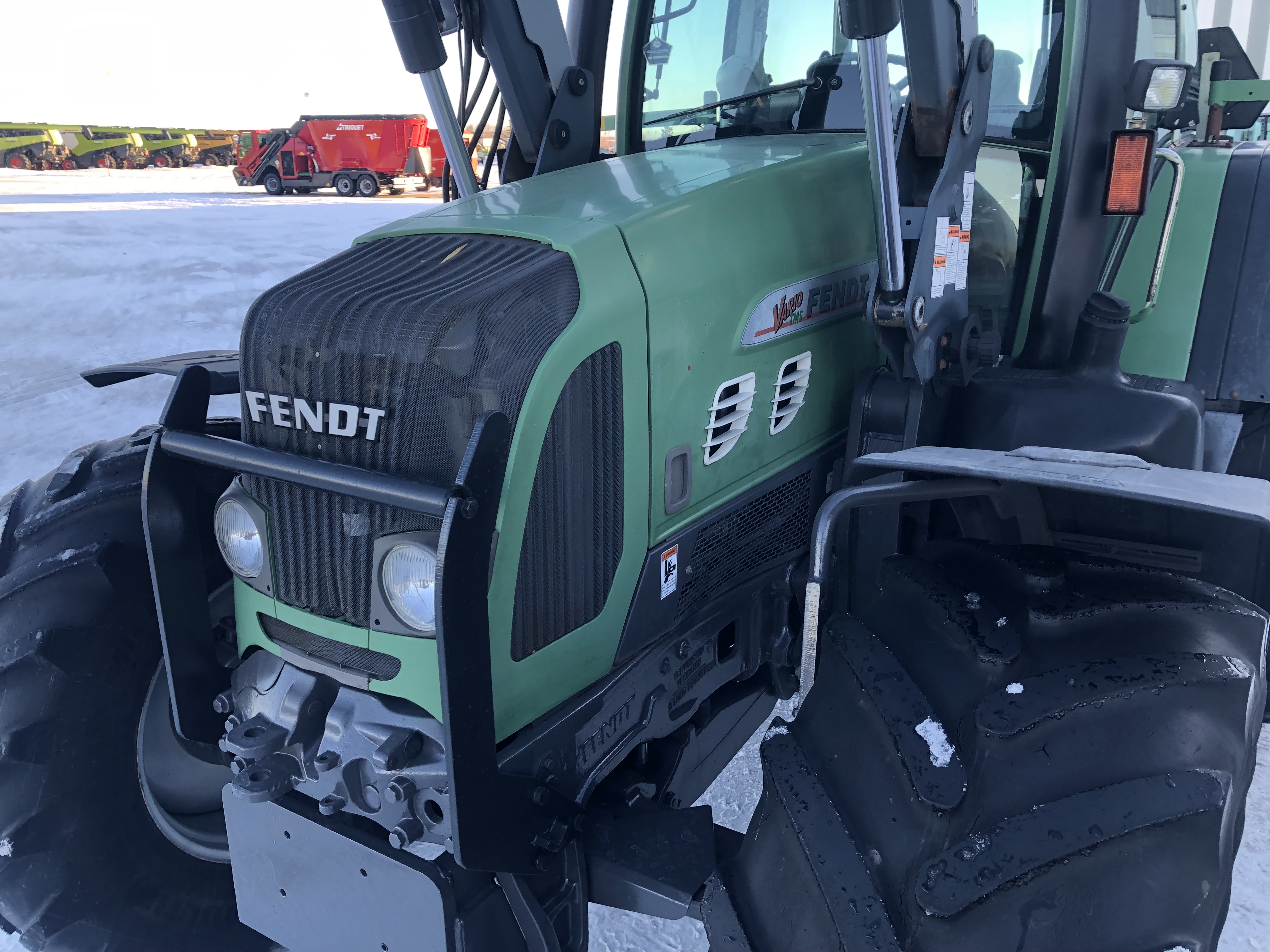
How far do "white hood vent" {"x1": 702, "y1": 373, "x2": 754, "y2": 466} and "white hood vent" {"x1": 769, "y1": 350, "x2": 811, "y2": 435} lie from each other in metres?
0.10

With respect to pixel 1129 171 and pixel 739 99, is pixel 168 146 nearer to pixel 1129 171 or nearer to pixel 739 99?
pixel 739 99

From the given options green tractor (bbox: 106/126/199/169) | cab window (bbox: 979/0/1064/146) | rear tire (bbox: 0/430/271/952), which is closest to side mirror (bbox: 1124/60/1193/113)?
cab window (bbox: 979/0/1064/146)

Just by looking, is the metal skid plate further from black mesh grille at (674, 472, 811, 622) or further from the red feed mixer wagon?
the red feed mixer wagon

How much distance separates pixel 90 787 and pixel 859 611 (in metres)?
1.59

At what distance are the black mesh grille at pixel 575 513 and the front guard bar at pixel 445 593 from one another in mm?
105

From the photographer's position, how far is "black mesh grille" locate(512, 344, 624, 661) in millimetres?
1513

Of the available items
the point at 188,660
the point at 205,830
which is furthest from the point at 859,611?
the point at 205,830

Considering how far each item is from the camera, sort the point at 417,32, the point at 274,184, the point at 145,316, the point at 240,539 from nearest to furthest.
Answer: the point at 240,539
the point at 417,32
the point at 145,316
the point at 274,184

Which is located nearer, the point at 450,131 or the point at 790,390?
the point at 790,390

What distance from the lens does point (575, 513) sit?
1574mm

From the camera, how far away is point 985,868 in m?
1.27

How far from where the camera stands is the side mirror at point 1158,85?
190 cm

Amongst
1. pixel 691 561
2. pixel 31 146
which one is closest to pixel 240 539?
pixel 691 561

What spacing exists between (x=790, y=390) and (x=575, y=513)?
641mm
